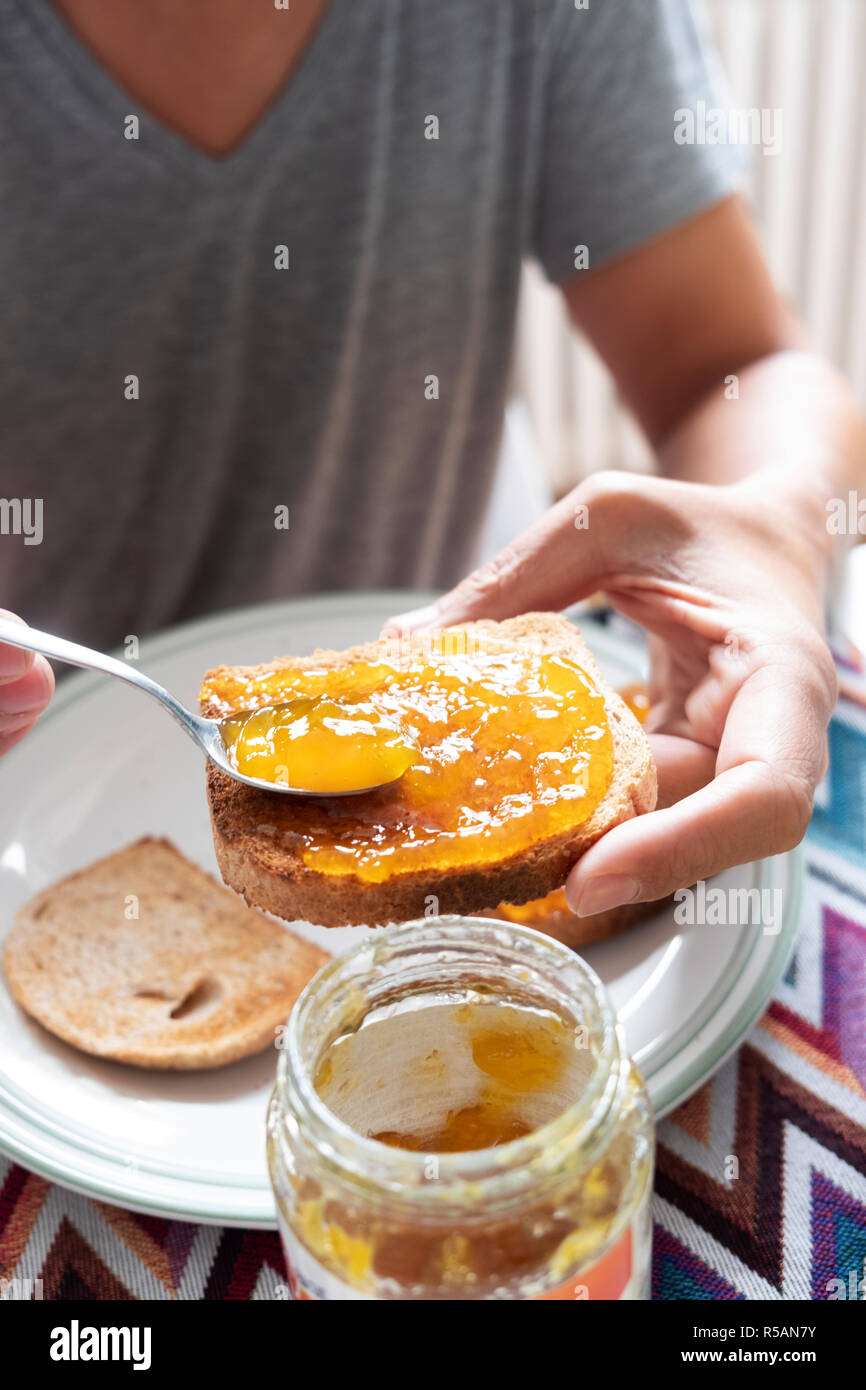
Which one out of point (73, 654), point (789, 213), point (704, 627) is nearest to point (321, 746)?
point (73, 654)

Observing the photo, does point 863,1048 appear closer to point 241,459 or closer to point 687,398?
point 687,398

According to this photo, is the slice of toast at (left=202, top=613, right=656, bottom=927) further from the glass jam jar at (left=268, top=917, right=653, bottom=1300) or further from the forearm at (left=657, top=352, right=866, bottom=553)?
the forearm at (left=657, top=352, right=866, bottom=553)

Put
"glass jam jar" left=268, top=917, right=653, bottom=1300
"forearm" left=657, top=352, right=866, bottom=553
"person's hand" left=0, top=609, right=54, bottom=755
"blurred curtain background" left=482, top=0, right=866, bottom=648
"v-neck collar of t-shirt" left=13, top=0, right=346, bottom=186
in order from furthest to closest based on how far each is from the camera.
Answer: "blurred curtain background" left=482, top=0, right=866, bottom=648 < "v-neck collar of t-shirt" left=13, top=0, right=346, bottom=186 < "forearm" left=657, top=352, right=866, bottom=553 < "person's hand" left=0, top=609, right=54, bottom=755 < "glass jam jar" left=268, top=917, right=653, bottom=1300

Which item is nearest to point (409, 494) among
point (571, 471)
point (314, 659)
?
point (314, 659)

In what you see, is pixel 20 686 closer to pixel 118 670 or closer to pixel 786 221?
pixel 118 670

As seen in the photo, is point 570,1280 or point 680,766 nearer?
point 570,1280

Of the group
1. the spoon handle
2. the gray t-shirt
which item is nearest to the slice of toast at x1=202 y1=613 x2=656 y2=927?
the spoon handle
